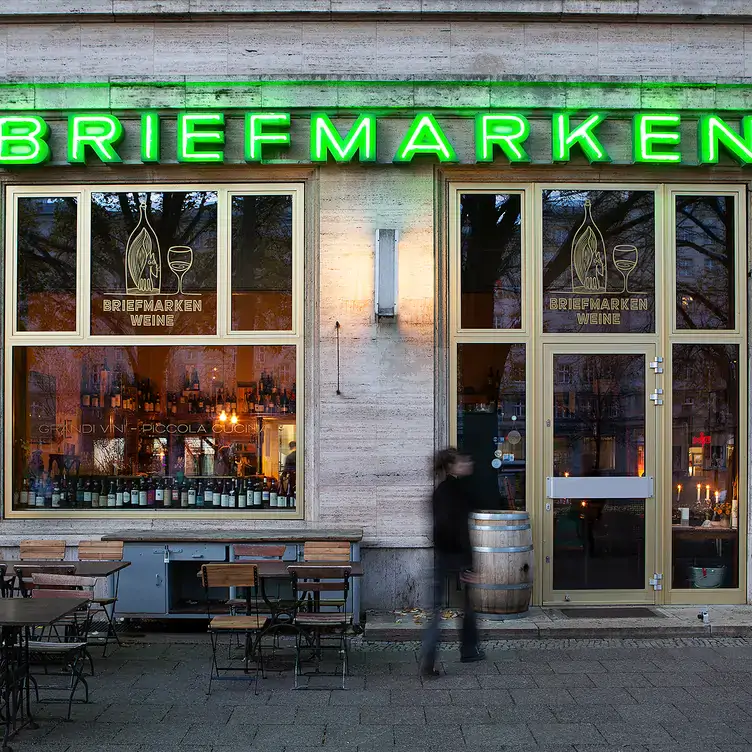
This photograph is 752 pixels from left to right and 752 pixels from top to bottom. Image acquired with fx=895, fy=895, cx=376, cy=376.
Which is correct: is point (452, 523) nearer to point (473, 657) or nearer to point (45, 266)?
point (473, 657)

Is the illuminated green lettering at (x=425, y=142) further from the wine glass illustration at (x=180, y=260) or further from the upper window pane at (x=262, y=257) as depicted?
the wine glass illustration at (x=180, y=260)

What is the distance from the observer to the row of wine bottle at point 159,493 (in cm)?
1023

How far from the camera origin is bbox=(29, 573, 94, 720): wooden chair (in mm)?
6926

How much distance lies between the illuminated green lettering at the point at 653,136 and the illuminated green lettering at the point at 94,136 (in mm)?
5764

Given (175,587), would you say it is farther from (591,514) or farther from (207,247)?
(591,514)

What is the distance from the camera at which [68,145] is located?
32.8 ft

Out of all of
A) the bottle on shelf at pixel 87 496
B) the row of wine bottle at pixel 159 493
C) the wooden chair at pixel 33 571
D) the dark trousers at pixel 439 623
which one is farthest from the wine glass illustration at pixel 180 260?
the dark trousers at pixel 439 623

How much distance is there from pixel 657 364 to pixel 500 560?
9.92ft

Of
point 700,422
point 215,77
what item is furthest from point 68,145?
point 700,422

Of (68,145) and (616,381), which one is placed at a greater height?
(68,145)

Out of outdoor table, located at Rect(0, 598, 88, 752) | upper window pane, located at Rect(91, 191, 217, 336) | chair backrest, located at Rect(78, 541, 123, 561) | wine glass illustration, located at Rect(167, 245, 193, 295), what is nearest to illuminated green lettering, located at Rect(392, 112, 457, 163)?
upper window pane, located at Rect(91, 191, 217, 336)

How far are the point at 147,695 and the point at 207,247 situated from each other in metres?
5.12

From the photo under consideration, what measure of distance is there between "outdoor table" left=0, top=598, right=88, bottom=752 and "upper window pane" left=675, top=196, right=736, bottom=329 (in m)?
7.31

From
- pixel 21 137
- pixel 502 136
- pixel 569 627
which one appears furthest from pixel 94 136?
pixel 569 627
